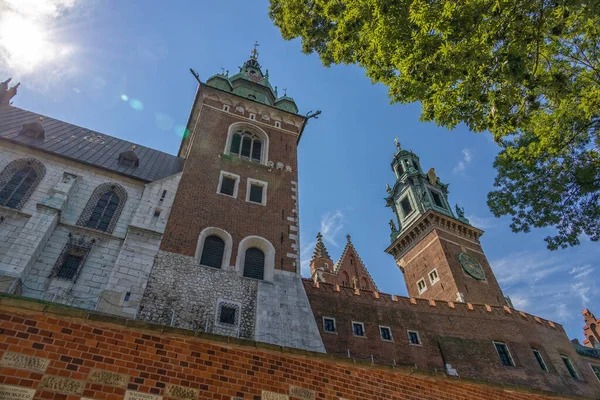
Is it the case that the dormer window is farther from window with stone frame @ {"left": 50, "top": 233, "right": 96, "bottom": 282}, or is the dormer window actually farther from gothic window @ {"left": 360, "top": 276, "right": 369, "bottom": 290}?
gothic window @ {"left": 360, "top": 276, "right": 369, "bottom": 290}

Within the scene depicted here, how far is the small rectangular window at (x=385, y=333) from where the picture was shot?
23.0 meters

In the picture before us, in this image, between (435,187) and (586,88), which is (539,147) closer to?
(586,88)

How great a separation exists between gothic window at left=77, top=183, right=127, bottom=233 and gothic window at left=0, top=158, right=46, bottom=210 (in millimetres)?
2279

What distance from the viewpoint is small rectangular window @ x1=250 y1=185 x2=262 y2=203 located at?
858 inches

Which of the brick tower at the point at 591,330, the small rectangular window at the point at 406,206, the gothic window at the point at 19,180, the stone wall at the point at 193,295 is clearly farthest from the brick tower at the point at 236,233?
the brick tower at the point at 591,330

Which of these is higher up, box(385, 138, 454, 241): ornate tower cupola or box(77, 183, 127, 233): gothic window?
box(385, 138, 454, 241): ornate tower cupola

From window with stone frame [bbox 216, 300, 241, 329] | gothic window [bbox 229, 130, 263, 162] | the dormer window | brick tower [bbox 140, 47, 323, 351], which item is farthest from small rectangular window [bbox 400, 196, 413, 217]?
the dormer window

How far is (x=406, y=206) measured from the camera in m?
44.1

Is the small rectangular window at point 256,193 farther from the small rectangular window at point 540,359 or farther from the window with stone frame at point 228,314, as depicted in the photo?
the small rectangular window at point 540,359

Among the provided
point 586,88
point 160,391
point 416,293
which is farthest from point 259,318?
point 416,293

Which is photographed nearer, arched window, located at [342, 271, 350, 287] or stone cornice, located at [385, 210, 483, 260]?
stone cornice, located at [385, 210, 483, 260]

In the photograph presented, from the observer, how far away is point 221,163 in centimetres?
2289

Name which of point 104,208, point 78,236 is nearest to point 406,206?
point 104,208

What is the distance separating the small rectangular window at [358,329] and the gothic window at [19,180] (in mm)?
16841
